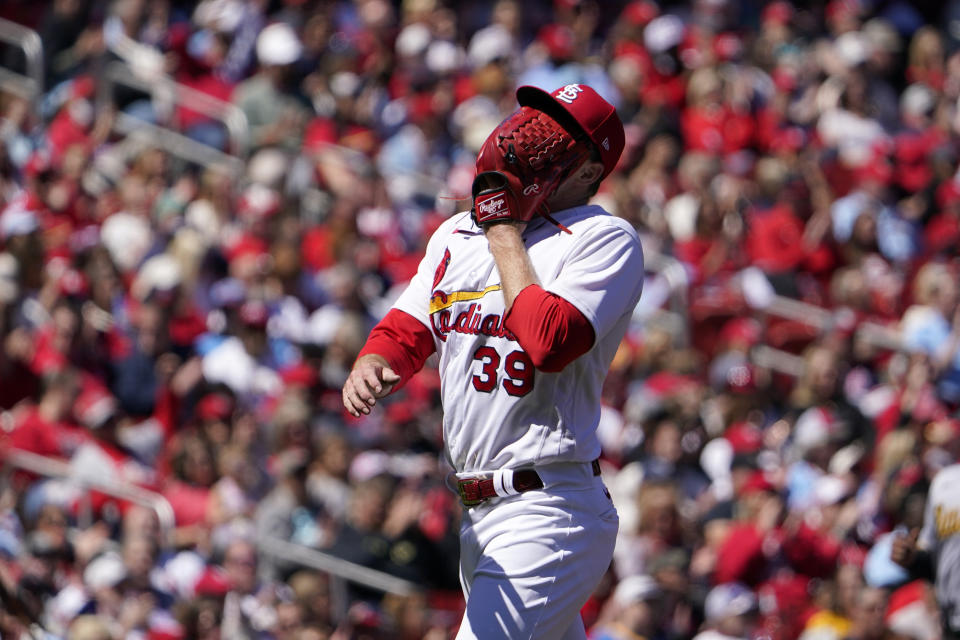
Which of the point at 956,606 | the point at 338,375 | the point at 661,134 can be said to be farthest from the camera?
the point at 661,134

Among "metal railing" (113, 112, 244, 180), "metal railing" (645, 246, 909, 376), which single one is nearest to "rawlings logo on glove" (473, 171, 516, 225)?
"metal railing" (645, 246, 909, 376)

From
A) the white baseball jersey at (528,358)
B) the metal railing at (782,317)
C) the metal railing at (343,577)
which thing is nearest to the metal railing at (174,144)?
the metal railing at (782,317)

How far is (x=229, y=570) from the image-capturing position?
24.3 feet

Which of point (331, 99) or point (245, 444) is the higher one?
point (331, 99)

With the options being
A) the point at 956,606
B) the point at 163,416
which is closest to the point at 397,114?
the point at 163,416

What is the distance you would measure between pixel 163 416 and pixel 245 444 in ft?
2.34

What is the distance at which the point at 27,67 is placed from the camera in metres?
11.5

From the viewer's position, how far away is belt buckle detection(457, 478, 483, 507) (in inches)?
152

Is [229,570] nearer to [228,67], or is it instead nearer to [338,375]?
[338,375]

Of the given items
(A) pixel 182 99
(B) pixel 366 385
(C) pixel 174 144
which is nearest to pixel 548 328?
(B) pixel 366 385

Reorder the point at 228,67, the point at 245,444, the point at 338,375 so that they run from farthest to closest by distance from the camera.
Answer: the point at 228,67
the point at 338,375
the point at 245,444

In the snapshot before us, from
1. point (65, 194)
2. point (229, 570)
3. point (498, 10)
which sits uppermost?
point (498, 10)

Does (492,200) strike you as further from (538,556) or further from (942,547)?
(942,547)

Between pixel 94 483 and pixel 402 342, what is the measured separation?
4219mm
